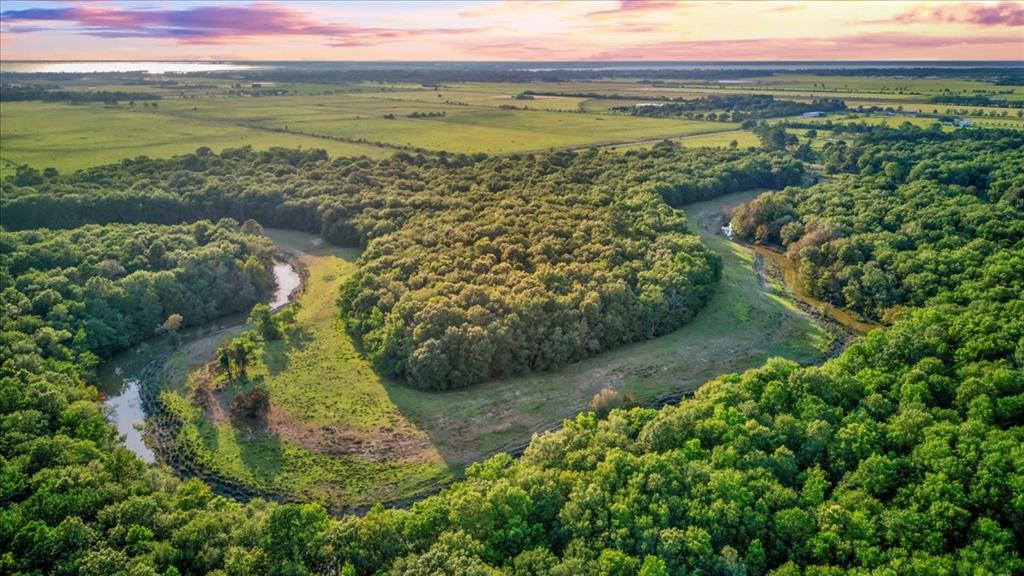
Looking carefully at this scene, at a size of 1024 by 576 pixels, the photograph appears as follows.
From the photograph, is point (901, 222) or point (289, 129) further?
point (289, 129)

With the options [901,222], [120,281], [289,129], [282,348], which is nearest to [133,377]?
[120,281]

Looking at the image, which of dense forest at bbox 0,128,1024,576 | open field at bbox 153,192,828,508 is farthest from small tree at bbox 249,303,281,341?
dense forest at bbox 0,128,1024,576

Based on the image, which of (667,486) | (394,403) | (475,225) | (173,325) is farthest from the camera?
(475,225)

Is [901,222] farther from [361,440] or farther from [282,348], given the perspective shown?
[282,348]

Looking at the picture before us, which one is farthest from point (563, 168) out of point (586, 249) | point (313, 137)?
point (313, 137)

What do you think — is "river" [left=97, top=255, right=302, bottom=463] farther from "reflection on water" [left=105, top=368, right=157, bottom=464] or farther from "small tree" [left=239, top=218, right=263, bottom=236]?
"small tree" [left=239, top=218, right=263, bottom=236]

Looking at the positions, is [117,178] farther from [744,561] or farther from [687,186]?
[744,561]

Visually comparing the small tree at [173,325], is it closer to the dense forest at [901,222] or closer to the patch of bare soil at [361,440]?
the patch of bare soil at [361,440]
